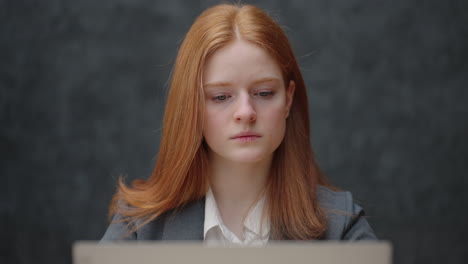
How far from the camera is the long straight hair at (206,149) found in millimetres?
1382

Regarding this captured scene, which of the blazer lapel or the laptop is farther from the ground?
the laptop

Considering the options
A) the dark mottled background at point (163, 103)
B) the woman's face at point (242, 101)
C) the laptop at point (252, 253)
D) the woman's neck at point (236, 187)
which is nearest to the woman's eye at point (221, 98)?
the woman's face at point (242, 101)

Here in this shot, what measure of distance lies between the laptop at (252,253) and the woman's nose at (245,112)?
51 cm

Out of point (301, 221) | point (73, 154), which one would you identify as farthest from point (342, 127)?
point (301, 221)

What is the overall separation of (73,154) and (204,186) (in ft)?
5.19

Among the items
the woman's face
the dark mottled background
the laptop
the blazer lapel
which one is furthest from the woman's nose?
the dark mottled background

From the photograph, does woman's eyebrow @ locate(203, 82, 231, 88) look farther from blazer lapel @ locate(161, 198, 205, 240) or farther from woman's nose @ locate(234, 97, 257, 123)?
blazer lapel @ locate(161, 198, 205, 240)

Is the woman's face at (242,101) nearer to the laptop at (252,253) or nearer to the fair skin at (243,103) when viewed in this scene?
the fair skin at (243,103)

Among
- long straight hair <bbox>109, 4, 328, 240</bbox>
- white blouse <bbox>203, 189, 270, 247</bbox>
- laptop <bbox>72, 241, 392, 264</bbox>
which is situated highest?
long straight hair <bbox>109, 4, 328, 240</bbox>

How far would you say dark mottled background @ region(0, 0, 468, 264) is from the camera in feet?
9.28

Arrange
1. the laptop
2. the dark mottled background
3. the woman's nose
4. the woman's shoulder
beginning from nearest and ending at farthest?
1. the laptop
2. the woman's nose
3. the woman's shoulder
4. the dark mottled background

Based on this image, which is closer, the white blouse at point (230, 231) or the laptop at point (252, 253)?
the laptop at point (252, 253)

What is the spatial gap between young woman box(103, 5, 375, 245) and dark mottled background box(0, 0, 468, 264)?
1371mm

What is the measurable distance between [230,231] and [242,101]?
1.08 feet
